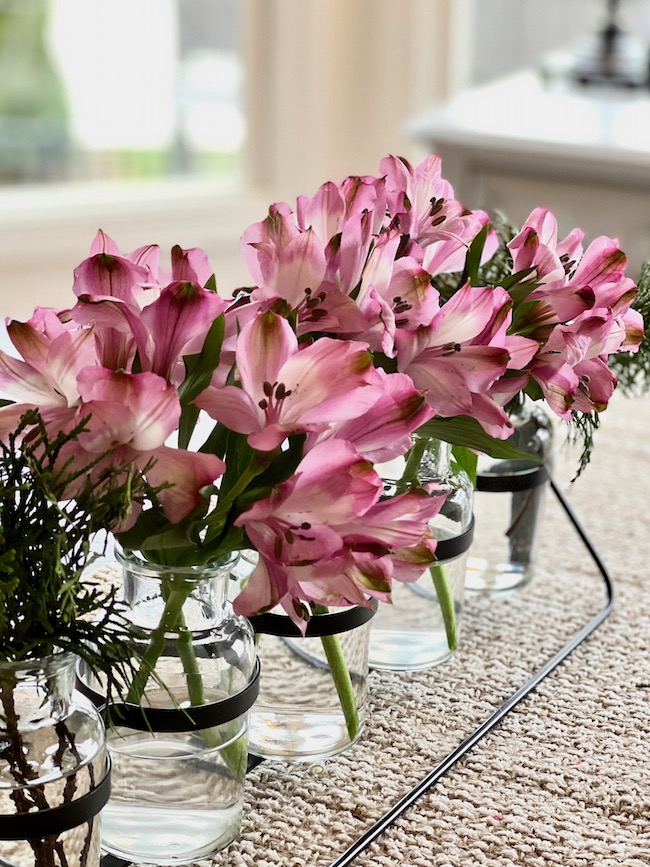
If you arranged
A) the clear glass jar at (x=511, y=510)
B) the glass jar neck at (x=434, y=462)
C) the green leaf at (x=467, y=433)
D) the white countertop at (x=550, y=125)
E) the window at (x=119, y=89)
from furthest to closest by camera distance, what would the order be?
the window at (x=119, y=89), the white countertop at (x=550, y=125), the clear glass jar at (x=511, y=510), the glass jar neck at (x=434, y=462), the green leaf at (x=467, y=433)

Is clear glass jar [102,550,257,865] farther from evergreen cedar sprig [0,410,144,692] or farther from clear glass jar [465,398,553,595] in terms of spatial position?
clear glass jar [465,398,553,595]

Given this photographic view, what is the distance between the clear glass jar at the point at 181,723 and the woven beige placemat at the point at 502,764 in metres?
0.03

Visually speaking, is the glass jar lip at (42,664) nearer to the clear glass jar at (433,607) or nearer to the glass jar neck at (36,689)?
the glass jar neck at (36,689)

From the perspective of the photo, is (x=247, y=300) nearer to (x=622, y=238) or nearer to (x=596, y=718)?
(x=596, y=718)

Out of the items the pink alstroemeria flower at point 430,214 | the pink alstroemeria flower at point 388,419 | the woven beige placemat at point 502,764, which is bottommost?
the woven beige placemat at point 502,764

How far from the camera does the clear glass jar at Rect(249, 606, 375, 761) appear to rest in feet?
2.18

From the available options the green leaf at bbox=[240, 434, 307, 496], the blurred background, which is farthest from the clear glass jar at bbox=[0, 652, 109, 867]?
the blurred background

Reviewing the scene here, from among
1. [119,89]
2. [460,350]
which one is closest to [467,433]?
[460,350]

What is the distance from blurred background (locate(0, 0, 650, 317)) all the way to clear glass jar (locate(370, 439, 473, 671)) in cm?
208


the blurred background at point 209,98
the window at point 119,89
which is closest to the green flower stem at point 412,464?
the blurred background at point 209,98

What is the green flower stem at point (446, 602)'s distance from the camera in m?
0.78

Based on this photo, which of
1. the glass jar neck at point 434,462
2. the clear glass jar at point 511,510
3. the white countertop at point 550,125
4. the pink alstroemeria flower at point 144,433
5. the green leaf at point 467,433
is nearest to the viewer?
the pink alstroemeria flower at point 144,433

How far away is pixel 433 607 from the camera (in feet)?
2.63

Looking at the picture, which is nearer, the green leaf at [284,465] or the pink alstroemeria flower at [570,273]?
the green leaf at [284,465]
